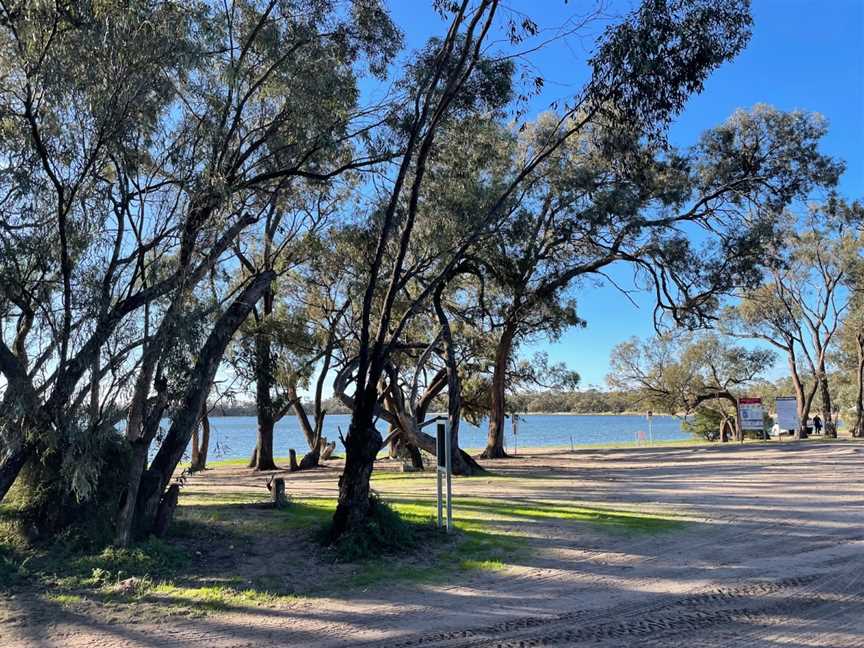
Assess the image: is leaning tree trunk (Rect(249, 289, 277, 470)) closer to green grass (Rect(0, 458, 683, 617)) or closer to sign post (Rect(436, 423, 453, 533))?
green grass (Rect(0, 458, 683, 617))

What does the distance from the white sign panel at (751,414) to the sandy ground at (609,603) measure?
2310 centimetres

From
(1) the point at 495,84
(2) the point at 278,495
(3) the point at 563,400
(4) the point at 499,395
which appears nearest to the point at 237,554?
(2) the point at 278,495

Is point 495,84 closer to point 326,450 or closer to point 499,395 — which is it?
point 499,395

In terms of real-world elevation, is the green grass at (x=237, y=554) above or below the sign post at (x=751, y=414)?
below

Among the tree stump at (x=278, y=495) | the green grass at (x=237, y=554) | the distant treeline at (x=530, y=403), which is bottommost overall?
the green grass at (x=237, y=554)

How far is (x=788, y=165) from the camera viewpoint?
21.7 metres

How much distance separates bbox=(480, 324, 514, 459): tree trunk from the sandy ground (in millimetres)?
12757

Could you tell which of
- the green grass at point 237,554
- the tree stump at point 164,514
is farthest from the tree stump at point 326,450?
the tree stump at point 164,514

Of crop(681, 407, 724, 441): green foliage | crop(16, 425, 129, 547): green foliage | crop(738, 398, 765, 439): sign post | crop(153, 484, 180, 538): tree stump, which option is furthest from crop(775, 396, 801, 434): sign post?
crop(16, 425, 129, 547): green foliage

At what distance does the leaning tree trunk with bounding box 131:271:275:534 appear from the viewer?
971 cm

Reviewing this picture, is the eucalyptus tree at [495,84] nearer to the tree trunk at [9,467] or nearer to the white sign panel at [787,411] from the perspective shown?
the tree trunk at [9,467]

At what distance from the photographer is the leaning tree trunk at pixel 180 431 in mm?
9711

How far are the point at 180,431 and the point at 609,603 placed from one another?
20.3 feet

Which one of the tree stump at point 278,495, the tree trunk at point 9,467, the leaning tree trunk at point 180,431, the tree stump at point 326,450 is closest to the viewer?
the tree trunk at point 9,467
